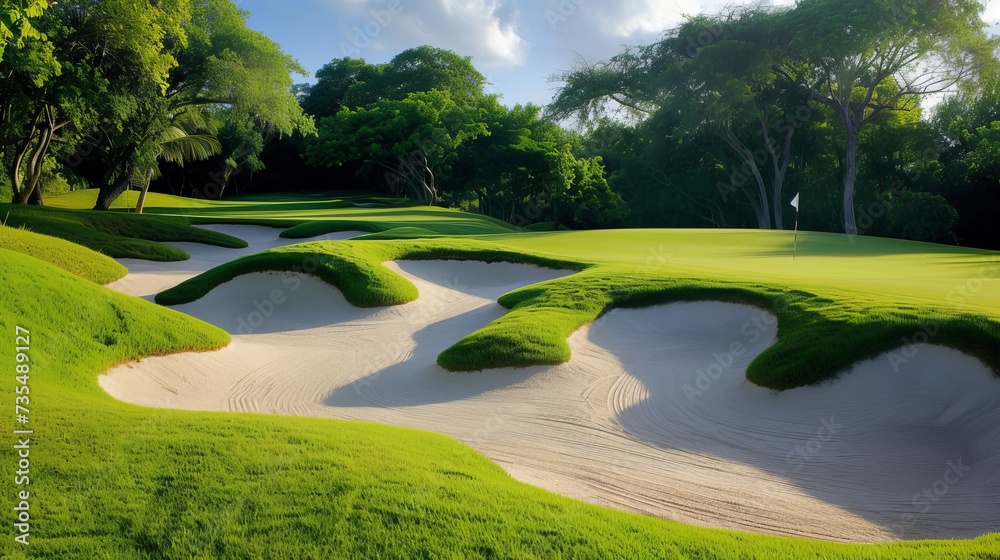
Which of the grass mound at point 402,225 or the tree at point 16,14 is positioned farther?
the grass mound at point 402,225

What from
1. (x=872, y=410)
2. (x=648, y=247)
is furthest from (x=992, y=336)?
(x=648, y=247)

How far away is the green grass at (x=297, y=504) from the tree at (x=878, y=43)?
34032mm

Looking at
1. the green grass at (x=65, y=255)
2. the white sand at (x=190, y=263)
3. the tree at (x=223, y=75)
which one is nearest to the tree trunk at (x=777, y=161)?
the white sand at (x=190, y=263)

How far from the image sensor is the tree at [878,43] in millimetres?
30875

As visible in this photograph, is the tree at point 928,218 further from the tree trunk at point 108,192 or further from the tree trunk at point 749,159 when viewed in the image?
the tree trunk at point 108,192

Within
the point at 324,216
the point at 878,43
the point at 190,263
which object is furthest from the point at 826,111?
the point at 190,263

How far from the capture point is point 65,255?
14625mm

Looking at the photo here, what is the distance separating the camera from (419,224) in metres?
30.4

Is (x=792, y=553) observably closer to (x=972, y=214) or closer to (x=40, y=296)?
(x=40, y=296)

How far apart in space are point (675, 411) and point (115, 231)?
20105 mm

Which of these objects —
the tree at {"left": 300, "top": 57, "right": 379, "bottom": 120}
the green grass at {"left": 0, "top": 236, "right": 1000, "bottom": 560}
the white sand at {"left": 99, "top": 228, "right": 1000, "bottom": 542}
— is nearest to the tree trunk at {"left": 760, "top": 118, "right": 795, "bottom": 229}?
the white sand at {"left": 99, "top": 228, "right": 1000, "bottom": 542}

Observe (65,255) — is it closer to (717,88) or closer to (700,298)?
(700,298)

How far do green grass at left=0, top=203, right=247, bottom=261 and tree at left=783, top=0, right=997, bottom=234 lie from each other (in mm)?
30318

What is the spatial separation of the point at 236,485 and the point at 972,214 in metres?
42.9
